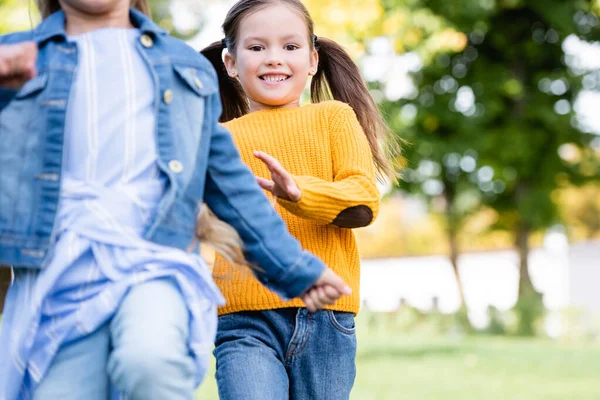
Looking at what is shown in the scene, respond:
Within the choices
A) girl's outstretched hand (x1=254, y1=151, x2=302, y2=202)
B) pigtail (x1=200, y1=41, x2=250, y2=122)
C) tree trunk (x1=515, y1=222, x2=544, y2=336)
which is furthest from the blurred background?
girl's outstretched hand (x1=254, y1=151, x2=302, y2=202)

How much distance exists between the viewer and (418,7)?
65.3 ft

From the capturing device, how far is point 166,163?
2.57 meters

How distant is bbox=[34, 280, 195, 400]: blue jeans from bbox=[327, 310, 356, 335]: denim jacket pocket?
105 centimetres

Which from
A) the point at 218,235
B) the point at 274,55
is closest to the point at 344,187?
the point at 274,55

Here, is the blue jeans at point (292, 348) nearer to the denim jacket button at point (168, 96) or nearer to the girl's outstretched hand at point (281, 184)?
the girl's outstretched hand at point (281, 184)

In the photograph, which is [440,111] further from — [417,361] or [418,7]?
[417,361]

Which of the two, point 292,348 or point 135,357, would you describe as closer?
point 135,357

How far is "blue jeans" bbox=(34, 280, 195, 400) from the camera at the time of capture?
232cm

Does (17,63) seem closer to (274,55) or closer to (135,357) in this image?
(135,357)

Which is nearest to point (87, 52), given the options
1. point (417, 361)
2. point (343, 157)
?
point (343, 157)

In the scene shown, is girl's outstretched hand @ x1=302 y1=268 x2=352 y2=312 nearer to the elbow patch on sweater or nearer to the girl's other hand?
the elbow patch on sweater

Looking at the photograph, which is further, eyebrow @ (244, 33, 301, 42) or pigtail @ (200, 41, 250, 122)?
pigtail @ (200, 41, 250, 122)

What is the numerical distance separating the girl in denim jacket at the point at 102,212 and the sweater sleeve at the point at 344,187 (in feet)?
2.09

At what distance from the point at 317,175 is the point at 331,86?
638 mm
